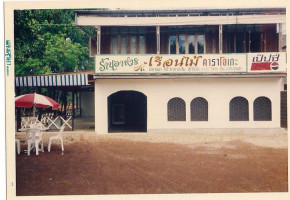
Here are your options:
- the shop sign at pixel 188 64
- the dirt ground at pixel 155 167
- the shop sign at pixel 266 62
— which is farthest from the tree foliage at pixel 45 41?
the shop sign at pixel 266 62

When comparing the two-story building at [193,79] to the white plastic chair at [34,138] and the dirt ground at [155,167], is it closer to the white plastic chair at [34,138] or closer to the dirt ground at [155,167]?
the dirt ground at [155,167]

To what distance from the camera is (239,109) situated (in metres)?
13.3

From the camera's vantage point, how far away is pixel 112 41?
1514cm

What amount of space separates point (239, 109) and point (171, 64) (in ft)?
11.0

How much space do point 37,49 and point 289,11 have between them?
26.6ft

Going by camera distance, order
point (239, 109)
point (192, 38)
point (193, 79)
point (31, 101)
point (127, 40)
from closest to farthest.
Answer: point (31, 101)
point (193, 79)
point (239, 109)
point (192, 38)
point (127, 40)

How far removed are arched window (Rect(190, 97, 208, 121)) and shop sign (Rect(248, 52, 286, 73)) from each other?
7.37 feet

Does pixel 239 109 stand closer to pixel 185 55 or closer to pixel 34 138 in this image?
Answer: pixel 185 55

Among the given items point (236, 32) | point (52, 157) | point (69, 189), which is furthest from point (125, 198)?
point (236, 32)

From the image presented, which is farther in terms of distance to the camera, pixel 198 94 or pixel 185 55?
pixel 198 94

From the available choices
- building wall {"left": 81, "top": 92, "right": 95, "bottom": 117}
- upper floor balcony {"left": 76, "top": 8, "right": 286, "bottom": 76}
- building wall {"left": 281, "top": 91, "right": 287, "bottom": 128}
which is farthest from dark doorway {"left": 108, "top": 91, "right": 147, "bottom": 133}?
building wall {"left": 281, "top": 91, "right": 287, "bottom": 128}

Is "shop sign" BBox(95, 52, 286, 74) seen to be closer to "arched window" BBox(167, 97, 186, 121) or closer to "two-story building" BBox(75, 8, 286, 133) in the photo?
"two-story building" BBox(75, 8, 286, 133)

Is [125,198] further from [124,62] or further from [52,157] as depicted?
[124,62]

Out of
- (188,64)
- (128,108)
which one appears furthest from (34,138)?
(128,108)
